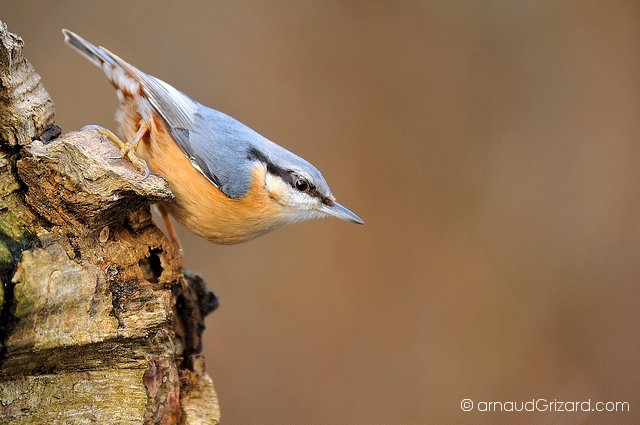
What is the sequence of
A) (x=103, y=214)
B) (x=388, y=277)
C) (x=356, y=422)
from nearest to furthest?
(x=103, y=214) → (x=356, y=422) → (x=388, y=277)

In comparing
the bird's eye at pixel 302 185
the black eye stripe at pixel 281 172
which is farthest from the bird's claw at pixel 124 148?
the bird's eye at pixel 302 185

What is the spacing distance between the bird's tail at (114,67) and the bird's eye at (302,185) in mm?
760

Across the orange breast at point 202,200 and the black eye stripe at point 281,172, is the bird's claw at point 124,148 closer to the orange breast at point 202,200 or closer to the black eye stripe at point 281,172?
the orange breast at point 202,200

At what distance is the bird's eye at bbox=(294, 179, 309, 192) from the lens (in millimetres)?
2283

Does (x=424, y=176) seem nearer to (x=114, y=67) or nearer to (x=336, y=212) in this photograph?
(x=336, y=212)

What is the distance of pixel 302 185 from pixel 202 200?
439mm

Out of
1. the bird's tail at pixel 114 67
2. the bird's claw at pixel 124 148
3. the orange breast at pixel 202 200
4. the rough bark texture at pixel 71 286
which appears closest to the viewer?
the rough bark texture at pixel 71 286

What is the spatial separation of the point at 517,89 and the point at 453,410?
2244 mm

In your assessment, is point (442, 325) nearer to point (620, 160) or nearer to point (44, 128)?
point (620, 160)

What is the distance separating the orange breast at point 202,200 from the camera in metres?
2.10

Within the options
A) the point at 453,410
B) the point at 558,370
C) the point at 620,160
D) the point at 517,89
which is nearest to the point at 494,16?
the point at 517,89

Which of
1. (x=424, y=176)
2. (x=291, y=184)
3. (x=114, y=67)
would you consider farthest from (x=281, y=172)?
(x=424, y=176)

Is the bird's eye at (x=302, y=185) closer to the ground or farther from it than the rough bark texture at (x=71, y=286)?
farther from it

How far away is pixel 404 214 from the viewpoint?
12.2 ft
